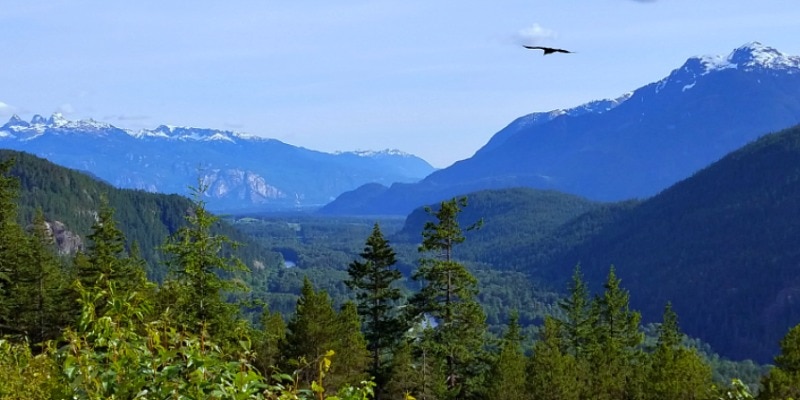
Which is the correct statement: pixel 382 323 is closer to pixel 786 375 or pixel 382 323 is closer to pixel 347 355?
pixel 347 355

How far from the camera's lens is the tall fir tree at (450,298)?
4166 centimetres

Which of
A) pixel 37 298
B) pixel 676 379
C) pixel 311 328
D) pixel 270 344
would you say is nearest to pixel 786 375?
pixel 676 379

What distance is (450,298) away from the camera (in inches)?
1694

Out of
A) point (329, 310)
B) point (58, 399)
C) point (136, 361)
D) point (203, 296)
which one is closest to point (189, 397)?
point (136, 361)

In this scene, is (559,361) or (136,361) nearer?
(136,361)

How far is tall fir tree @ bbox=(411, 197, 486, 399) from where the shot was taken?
137ft

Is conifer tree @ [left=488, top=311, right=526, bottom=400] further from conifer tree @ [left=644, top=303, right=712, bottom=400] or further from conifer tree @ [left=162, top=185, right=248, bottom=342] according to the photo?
conifer tree @ [left=162, top=185, right=248, bottom=342]

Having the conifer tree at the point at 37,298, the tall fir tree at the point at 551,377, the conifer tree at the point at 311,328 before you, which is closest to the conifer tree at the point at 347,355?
the conifer tree at the point at 311,328

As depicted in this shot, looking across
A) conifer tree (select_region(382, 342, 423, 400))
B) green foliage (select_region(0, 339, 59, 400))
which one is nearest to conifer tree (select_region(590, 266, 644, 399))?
conifer tree (select_region(382, 342, 423, 400))

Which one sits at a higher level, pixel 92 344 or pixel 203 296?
pixel 92 344

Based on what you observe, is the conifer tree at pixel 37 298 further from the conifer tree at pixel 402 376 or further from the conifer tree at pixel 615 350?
the conifer tree at pixel 615 350

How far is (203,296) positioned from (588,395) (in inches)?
1265

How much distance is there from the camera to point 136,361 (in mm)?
5664

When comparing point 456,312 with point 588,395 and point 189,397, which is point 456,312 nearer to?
point 588,395
